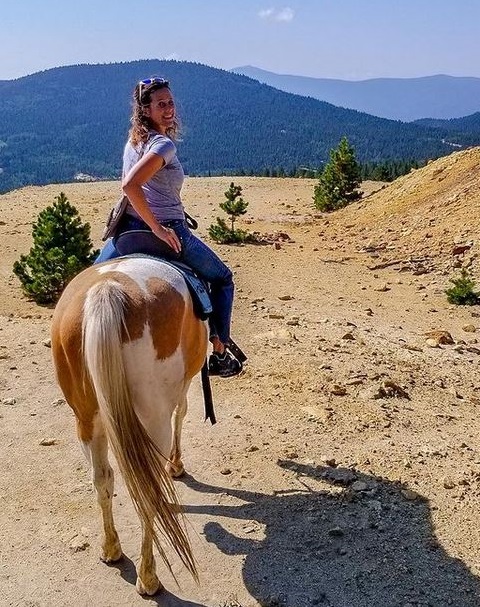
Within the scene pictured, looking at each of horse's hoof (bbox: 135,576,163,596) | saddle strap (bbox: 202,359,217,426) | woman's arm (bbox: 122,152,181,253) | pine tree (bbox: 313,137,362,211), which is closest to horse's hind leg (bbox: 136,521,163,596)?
horse's hoof (bbox: 135,576,163,596)

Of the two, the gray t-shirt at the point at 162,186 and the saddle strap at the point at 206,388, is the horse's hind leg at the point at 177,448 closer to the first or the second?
A: the saddle strap at the point at 206,388

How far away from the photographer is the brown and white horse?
302 centimetres

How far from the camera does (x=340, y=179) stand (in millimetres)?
21828

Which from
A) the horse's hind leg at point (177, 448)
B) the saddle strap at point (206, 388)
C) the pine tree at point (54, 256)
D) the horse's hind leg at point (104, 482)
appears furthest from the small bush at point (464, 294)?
the horse's hind leg at point (104, 482)

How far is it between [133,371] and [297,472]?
7.62 ft

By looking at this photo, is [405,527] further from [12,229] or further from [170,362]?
[12,229]

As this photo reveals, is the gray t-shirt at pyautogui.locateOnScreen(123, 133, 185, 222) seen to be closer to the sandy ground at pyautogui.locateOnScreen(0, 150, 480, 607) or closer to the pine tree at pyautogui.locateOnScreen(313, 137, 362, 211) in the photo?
the sandy ground at pyautogui.locateOnScreen(0, 150, 480, 607)

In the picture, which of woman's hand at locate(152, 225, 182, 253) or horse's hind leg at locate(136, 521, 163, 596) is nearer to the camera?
horse's hind leg at locate(136, 521, 163, 596)

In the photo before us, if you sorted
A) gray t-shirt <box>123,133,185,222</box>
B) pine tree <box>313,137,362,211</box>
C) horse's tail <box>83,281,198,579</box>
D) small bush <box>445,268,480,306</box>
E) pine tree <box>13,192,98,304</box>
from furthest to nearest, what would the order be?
pine tree <box>313,137,362,211</box> → pine tree <box>13,192,98,304</box> → small bush <box>445,268,480,306</box> → gray t-shirt <box>123,133,185,222</box> → horse's tail <box>83,281,198,579</box>

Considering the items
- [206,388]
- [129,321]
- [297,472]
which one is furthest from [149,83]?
[297,472]

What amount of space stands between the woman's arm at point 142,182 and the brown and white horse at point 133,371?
0.90ft

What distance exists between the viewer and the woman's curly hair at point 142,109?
12.3 feet

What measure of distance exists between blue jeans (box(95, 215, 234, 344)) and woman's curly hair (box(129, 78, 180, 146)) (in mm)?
526

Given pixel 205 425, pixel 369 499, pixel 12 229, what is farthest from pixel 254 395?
pixel 12 229
